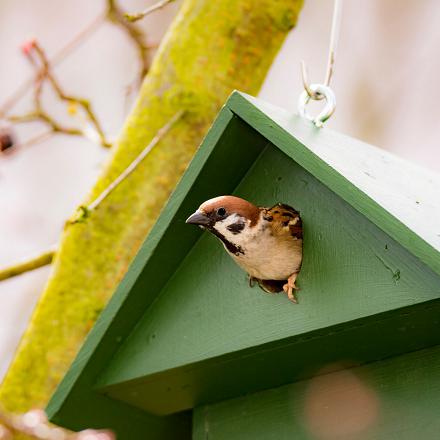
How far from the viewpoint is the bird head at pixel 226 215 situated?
1.81m

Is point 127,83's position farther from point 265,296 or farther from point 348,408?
point 348,408

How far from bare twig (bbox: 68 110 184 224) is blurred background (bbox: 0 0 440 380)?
233 centimetres

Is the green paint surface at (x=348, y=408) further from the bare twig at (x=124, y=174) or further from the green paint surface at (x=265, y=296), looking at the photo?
the bare twig at (x=124, y=174)

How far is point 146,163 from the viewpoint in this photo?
2.63 m

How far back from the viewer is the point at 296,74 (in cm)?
618

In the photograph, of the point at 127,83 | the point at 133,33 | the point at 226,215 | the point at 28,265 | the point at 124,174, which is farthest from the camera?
the point at 127,83

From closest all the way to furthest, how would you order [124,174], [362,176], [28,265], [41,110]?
[362,176] → [124,174] → [28,265] → [41,110]

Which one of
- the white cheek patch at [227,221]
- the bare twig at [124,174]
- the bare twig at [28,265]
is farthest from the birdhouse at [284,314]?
the bare twig at [28,265]

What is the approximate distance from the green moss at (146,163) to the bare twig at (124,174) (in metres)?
0.03

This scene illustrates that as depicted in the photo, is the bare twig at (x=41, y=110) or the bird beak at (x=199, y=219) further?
the bare twig at (x=41, y=110)

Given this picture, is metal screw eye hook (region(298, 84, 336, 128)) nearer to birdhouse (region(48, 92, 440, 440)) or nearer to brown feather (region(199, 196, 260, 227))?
birdhouse (region(48, 92, 440, 440))

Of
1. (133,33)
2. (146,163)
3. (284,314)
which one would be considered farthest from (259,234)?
(133,33)

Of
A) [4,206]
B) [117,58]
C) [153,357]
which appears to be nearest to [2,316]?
[4,206]

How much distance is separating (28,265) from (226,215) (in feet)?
3.00
